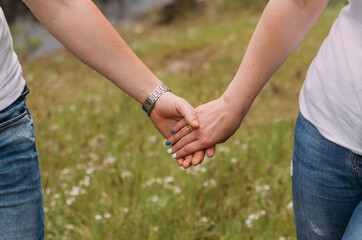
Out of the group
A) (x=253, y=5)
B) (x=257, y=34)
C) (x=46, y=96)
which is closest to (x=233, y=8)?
(x=253, y=5)

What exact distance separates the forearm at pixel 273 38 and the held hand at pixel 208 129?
143 mm

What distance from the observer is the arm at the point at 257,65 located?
5.75 feet

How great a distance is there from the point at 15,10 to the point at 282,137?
30.8 feet

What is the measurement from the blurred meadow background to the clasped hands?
2.21 ft

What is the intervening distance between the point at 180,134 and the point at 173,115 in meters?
0.11

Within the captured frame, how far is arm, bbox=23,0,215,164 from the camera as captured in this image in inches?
74.2

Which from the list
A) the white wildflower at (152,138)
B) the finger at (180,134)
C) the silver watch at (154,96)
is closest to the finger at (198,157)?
the finger at (180,134)

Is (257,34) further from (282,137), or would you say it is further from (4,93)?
(282,137)

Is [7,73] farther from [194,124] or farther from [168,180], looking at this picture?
[168,180]

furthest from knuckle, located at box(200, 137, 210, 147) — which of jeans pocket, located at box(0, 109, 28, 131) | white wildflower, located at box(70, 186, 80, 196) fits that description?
white wildflower, located at box(70, 186, 80, 196)

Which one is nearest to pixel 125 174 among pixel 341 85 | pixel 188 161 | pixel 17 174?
pixel 188 161

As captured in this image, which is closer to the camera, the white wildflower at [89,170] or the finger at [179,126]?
the finger at [179,126]

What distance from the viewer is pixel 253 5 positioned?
13672 millimetres

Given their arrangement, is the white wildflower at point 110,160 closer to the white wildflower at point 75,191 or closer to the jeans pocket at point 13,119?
the white wildflower at point 75,191
